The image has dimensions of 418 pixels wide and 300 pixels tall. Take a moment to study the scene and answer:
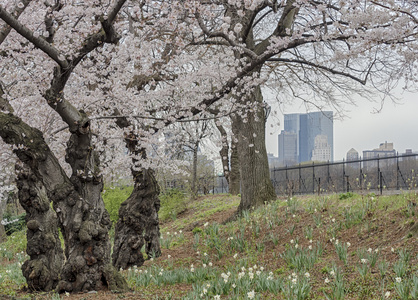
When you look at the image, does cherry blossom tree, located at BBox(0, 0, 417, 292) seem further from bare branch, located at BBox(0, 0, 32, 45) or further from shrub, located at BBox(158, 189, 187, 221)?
shrub, located at BBox(158, 189, 187, 221)

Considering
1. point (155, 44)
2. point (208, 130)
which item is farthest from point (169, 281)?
point (208, 130)

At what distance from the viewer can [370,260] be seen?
21.6ft

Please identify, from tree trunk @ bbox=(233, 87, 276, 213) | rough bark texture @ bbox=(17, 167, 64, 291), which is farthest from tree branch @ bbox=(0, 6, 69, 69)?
tree trunk @ bbox=(233, 87, 276, 213)

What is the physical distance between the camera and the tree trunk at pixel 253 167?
13.0 m

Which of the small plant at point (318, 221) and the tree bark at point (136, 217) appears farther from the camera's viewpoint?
the tree bark at point (136, 217)

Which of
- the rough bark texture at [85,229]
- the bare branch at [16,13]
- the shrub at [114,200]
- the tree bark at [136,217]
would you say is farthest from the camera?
the shrub at [114,200]

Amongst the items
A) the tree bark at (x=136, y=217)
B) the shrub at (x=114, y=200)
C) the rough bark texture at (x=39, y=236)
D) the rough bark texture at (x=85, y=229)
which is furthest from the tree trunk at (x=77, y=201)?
the shrub at (x=114, y=200)

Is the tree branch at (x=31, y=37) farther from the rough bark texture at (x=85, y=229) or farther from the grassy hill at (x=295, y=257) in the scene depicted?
the grassy hill at (x=295, y=257)

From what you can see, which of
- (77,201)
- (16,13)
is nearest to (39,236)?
(77,201)

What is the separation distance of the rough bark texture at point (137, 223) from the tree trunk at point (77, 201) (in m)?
2.43

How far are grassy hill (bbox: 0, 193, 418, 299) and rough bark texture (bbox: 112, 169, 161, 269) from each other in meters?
0.44

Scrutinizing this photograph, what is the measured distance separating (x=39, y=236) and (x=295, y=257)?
4207mm

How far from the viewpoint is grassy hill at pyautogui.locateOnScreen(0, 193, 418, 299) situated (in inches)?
229

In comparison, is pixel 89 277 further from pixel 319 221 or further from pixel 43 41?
pixel 319 221
